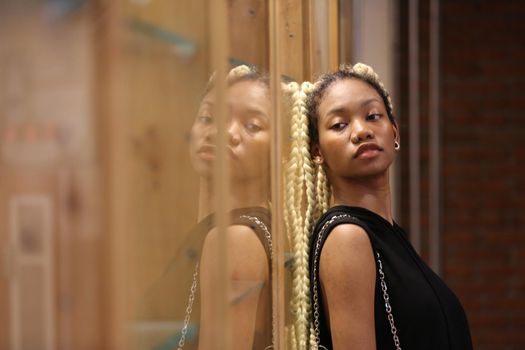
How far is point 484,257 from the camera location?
11.6ft

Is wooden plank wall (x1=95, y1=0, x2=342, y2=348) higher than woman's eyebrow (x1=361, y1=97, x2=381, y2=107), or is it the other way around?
woman's eyebrow (x1=361, y1=97, x2=381, y2=107)

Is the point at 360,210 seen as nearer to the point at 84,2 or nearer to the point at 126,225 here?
the point at 126,225

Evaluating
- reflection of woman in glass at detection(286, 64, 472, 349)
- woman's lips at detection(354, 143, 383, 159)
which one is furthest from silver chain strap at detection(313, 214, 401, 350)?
woman's lips at detection(354, 143, 383, 159)

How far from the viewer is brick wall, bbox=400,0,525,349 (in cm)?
353

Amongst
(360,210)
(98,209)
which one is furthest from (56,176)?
(360,210)

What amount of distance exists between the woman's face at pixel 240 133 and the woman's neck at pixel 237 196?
0.03 ft

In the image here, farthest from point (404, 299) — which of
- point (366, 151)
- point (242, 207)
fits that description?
point (242, 207)

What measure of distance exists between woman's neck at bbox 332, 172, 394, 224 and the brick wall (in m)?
2.14

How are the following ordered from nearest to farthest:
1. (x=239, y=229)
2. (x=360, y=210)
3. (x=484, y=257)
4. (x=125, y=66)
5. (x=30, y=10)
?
(x=30, y=10) → (x=125, y=66) → (x=239, y=229) → (x=360, y=210) → (x=484, y=257)

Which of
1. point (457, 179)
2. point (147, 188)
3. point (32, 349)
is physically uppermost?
point (457, 179)

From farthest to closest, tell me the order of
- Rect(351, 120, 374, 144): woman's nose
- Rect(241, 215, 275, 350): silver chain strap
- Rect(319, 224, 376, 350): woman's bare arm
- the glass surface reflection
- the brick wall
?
the brick wall → Rect(351, 120, 374, 144): woman's nose → Rect(319, 224, 376, 350): woman's bare arm → Rect(241, 215, 275, 350): silver chain strap → the glass surface reflection

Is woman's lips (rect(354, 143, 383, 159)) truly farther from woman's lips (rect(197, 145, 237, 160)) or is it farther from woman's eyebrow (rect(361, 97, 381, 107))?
woman's lips (rect(197, 145, 237, 160))

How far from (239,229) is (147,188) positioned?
0.37 metres

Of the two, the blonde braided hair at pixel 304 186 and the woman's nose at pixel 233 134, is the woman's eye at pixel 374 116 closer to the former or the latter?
the blonde braided hair at pixel 304 186
